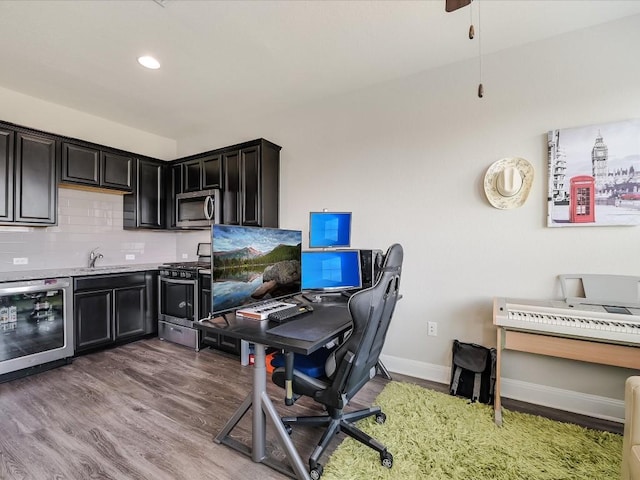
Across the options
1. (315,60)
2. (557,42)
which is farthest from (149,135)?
(557,42)

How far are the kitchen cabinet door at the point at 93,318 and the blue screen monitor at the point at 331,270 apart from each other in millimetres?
2386

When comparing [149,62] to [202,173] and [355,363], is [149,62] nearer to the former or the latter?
[202,173]

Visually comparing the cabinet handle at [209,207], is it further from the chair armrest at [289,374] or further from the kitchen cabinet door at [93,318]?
Result: the chair armrest at [289,374]

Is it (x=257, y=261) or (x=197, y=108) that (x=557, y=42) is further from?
(x=197, y=108)

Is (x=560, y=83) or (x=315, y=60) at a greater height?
(x=315, y=60)

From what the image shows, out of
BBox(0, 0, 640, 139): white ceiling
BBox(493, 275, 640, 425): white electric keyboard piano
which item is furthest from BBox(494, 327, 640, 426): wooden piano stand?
BBox(0, 0, 640, 139): white ceiling

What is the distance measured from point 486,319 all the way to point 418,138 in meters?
1.66

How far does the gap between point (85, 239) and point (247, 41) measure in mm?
3016

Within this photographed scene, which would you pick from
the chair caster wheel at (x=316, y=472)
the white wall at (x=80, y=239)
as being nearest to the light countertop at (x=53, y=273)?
the white wall at (x=80, y=239)

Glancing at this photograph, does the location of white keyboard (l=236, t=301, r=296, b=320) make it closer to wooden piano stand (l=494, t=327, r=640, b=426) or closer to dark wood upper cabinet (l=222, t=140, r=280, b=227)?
dark wood upper cabinet (l=222, t=140, r=280, b=227)

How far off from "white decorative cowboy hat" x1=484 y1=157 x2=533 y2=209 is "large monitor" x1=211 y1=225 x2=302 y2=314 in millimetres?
1590

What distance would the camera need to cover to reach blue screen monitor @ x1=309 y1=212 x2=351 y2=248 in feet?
8.11

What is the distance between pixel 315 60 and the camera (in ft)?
8.17

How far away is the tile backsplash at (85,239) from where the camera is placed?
3.05 m
